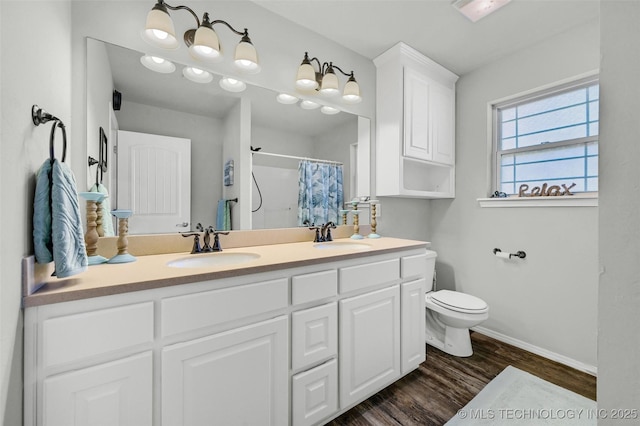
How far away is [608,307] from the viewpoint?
385 millimetres

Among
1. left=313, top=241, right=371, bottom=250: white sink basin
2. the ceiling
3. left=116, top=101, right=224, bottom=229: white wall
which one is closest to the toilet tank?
left=313, top=241, right=371, bottom=250: white sink basin

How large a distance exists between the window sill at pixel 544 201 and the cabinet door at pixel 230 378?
210cm

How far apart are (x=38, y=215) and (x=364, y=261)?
1347 mm

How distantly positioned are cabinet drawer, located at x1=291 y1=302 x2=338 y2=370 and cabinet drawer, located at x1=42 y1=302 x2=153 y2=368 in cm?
59

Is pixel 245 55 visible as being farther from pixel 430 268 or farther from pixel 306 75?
pixel 430 268

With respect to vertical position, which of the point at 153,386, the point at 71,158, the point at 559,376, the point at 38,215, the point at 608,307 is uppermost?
the point at 71,158

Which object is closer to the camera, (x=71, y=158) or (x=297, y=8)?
(x=71, y=158)

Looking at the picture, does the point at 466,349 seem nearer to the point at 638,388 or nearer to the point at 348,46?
the point at 638,388

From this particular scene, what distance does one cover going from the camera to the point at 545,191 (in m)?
2.07

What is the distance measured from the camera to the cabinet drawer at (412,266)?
1.70 meters

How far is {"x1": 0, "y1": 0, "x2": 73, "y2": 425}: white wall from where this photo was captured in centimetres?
64

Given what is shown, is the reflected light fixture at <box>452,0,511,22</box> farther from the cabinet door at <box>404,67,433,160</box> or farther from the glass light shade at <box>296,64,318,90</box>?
the glass light shade at <box>296,64,318,90</box>

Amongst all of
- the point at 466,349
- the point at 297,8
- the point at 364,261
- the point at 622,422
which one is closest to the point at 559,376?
the point at 466,349

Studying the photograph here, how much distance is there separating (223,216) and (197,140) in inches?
18.3
